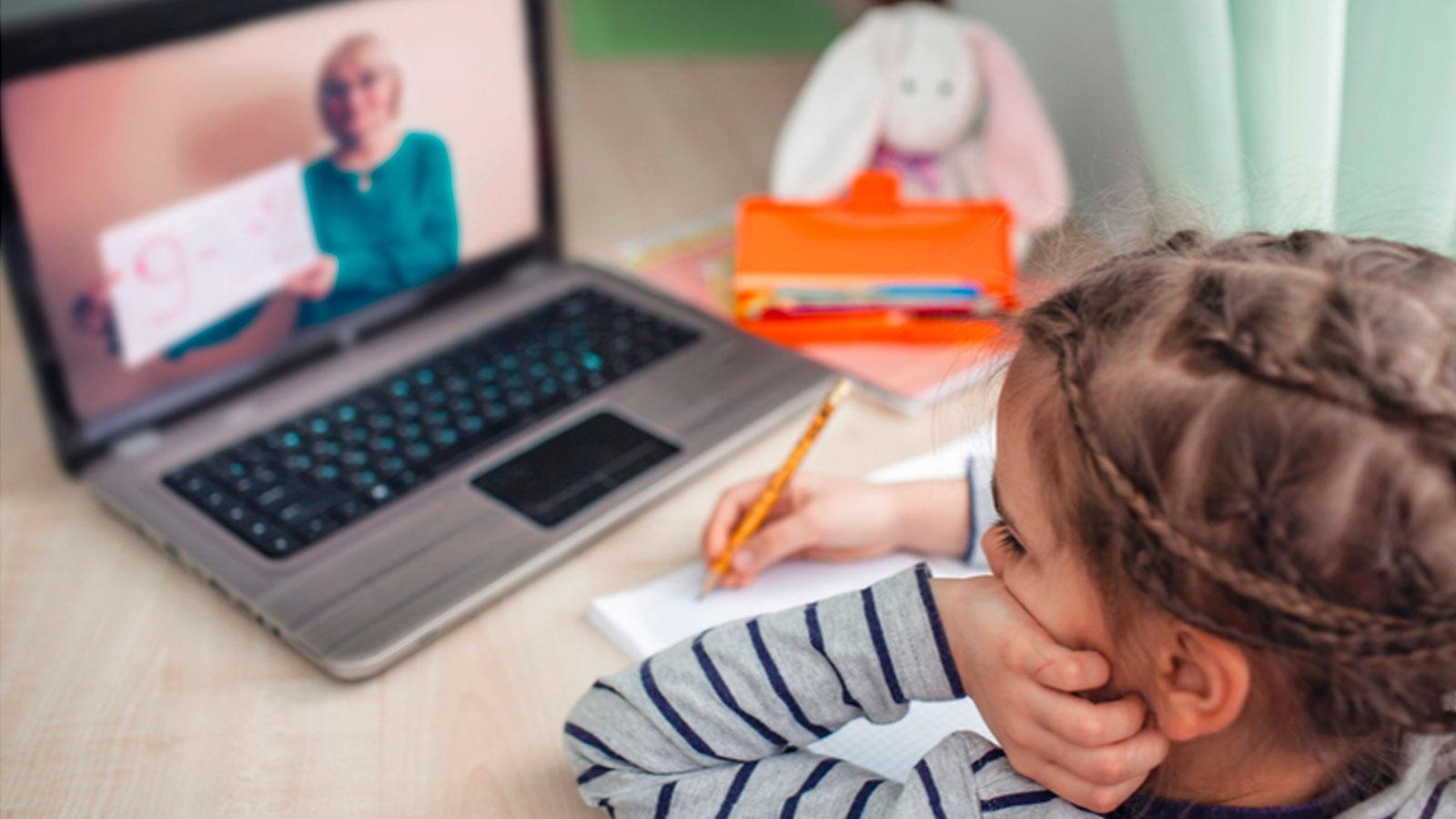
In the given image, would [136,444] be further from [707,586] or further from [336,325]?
[707,586]

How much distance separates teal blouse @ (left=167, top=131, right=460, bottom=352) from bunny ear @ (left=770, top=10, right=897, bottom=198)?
26cm

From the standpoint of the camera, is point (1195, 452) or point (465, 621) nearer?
point (1195, 452)

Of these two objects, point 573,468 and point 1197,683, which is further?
point 573,468

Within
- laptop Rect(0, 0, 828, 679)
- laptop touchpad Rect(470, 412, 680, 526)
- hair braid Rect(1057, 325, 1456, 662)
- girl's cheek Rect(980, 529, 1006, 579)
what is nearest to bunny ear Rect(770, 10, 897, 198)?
laptop Rect(0, 0, 828, 679)

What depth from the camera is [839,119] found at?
0.99 m

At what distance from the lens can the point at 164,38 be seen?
0.70 metres

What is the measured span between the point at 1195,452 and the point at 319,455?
498 millimetres

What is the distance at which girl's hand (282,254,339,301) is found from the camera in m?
0.81

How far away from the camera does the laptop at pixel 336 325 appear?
0.66 metres

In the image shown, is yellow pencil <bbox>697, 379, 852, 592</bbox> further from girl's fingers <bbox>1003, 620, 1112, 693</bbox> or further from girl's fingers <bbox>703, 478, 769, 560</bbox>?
girl's fingers <bbox>1003, 620, 1112, 693</bbox>

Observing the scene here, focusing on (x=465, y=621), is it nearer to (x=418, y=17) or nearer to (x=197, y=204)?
(x=197, y=204)

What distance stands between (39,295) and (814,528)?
0.42m

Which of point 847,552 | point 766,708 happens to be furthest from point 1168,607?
point 847,552

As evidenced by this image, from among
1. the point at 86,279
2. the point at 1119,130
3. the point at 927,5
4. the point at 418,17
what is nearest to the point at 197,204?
the point at 86,279
